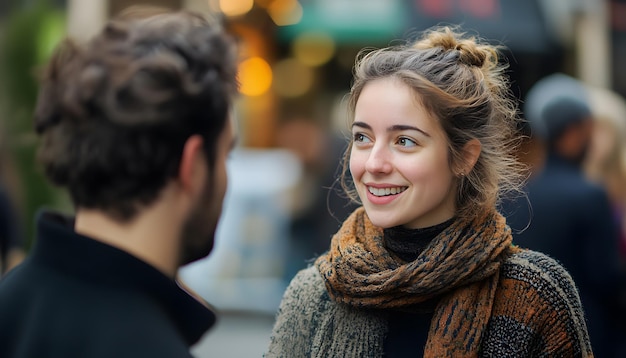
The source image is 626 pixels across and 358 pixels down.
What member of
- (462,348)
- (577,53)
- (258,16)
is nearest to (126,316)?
(462,348)

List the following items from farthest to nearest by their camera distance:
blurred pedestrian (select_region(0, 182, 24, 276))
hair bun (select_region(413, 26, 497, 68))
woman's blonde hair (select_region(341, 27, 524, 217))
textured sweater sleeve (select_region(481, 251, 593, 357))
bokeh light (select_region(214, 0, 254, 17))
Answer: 1. bokeh light (select_region(214, 0, 254, 17))
2. blurred pedestrian (select_region(0, 182, 24, 276))
3. hair bun (select_region(413, 26, 497, 68))
4. woman's blonde hair (select_region(341, 27, 524, 217))
5. textured sweater sleeve (select_region(481, 251, 593, 357))

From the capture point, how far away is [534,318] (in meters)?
2.39

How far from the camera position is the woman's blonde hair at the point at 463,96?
8.18ft

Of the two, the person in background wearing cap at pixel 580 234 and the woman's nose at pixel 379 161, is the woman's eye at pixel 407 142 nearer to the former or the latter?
the woman's nose at pixel 379 161

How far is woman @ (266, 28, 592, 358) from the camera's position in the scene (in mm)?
2402

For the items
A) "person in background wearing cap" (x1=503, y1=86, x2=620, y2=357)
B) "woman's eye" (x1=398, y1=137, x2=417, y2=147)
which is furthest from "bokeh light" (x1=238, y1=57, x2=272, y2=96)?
"woman's eye" (x1=398, y1=137, x2=417, y2=147)

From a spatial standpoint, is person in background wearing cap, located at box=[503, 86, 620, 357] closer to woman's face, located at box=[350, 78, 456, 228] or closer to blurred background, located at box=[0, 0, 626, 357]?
blurred background, located at box=[0, 0, 626, 357]

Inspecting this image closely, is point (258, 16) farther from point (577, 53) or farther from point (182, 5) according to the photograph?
point (577, 53)

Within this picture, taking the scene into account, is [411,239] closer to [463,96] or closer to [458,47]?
[463,96]

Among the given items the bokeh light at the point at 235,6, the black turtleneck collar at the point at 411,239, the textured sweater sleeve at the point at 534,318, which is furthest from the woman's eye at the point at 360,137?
the bokeh light at the point at 235,6

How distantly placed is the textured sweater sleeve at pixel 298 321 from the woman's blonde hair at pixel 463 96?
48 centimetres

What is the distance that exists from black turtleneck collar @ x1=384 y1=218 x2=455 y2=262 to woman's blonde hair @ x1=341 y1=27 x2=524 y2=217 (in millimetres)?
94

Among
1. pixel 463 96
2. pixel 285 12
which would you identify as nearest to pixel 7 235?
pixel 463 96

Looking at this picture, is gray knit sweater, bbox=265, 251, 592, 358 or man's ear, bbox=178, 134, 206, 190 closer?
man's ear, bbox=178, 134, 206, 190
